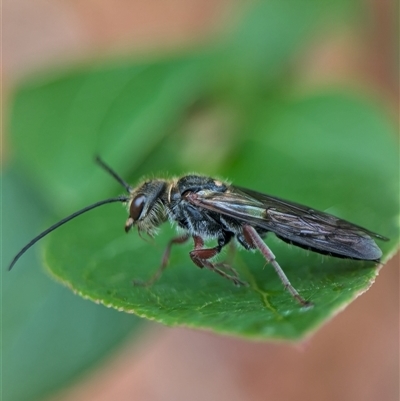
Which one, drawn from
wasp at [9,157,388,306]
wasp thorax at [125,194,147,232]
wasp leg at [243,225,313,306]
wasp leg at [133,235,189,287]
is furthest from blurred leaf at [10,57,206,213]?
wasp leg at [243,225,313,306]

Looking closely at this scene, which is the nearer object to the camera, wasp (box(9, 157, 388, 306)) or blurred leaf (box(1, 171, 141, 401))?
wasp (box(9, 157, 388, 306))

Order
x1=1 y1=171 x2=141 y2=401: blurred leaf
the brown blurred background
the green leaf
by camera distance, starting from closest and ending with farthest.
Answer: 1. the green leaf
2. x1=1 y1=171 x2=141 y2=401: blurred leaf
3. the brown blurred background

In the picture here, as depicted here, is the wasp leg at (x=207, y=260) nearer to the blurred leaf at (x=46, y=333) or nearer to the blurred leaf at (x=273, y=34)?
the blurred leaf at (x=46, y=333)

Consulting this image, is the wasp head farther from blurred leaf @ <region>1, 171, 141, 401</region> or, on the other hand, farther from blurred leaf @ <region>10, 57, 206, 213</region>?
blurred leaf @ <region>1, 171, 141, 401</region>

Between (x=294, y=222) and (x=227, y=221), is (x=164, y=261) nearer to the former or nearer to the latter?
(x=227, y=221)

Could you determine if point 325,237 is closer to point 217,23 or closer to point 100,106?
point 100,106
